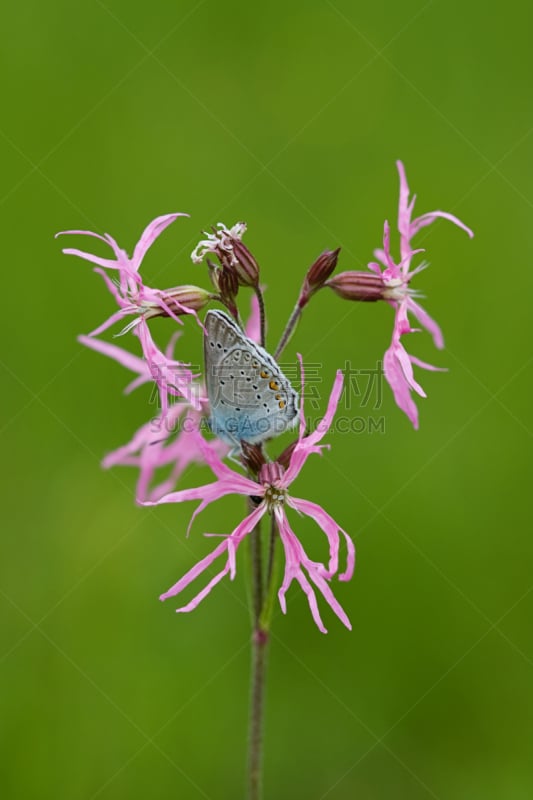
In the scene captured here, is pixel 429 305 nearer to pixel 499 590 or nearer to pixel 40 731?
pixel 499 590

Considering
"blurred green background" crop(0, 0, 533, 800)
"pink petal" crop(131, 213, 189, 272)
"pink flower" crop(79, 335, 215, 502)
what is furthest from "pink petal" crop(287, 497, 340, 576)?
"blurred green background" crop(0, 0, 533, 800)

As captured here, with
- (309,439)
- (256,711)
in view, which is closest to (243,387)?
(309,439)

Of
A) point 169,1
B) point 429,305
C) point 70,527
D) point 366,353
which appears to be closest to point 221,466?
point 70,527

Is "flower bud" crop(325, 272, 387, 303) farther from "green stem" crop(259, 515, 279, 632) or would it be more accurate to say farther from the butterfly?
"green stem" crop(259, 515, 279, 632)

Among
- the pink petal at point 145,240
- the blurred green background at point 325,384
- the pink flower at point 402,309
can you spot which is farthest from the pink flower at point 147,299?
the blurred green background at point 325,384

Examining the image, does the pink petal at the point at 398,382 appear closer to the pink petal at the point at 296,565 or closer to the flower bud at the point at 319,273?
the flower bud at the point at 319,273

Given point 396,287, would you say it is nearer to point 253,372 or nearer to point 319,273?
point 319,273
